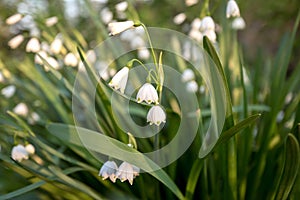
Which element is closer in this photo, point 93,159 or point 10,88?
point 93,159

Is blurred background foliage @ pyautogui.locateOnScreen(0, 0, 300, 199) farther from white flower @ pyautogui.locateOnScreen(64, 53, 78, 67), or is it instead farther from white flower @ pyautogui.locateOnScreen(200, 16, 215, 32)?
white flower @ pyautogui.locateOnScreen(200, 16, 215, 32)

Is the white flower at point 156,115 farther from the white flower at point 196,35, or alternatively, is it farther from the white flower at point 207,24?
the white flower at point 196,35

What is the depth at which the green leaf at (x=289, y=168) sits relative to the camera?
79 centimetres

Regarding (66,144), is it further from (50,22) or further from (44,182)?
(50,22)

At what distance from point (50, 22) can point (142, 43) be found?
1.38 feet

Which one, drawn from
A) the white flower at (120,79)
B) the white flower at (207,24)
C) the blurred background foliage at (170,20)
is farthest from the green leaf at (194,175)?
the blurred background foliage at (170,20)

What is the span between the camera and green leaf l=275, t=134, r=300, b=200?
79cm

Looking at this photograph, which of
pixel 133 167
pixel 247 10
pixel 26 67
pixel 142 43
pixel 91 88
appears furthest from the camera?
pixel 247 10

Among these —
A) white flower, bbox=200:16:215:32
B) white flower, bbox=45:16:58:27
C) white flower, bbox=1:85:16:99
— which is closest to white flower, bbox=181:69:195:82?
white flower, bbox=200:16:215:32

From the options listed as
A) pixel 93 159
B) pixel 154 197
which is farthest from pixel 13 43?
pixel 154 197

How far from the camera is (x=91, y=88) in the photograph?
1307 mm

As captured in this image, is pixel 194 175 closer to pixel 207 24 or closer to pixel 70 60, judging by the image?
pixel 207 24

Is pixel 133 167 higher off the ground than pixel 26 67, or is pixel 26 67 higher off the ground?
pixel 26 67

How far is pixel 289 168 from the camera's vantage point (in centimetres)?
85
